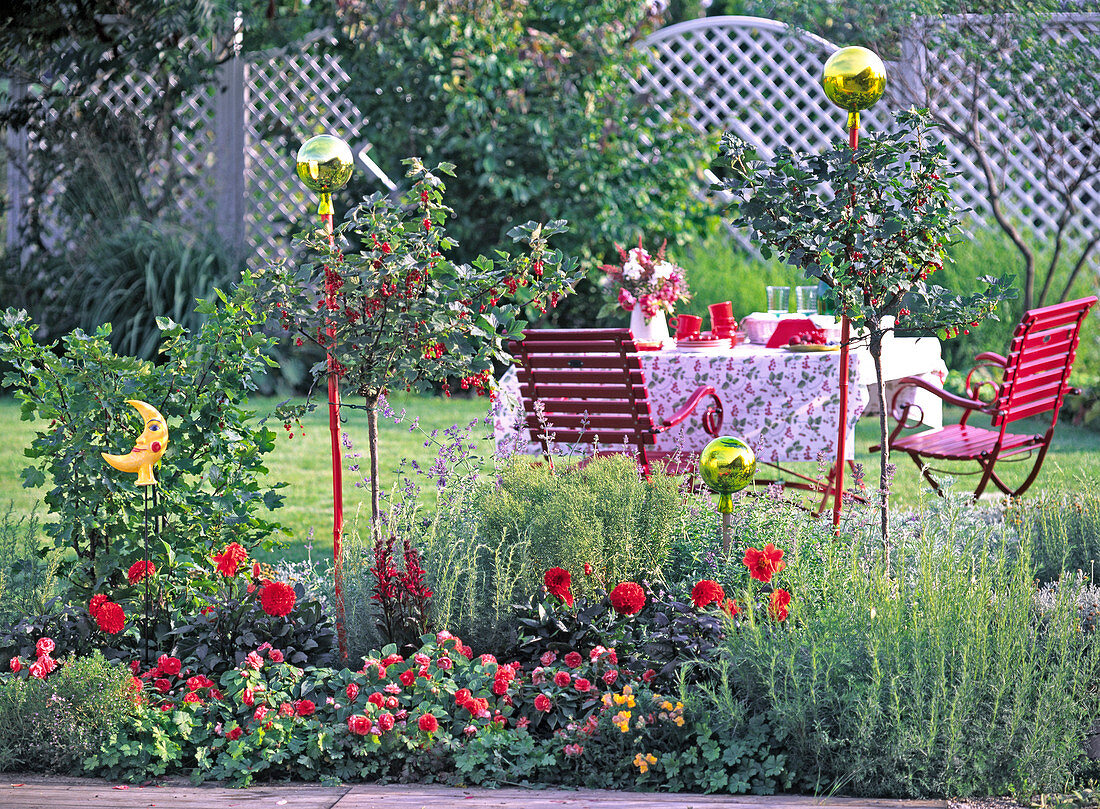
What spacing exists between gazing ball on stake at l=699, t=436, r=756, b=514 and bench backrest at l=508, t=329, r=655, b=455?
3.67 ft

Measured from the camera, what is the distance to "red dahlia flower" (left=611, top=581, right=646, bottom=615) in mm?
2596

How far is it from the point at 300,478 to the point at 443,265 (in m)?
2.92

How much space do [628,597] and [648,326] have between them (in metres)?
2.24

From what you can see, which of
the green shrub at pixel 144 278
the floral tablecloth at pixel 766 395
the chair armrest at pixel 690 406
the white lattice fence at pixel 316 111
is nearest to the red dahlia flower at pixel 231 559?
the floral tablecloth at pixel 766 395

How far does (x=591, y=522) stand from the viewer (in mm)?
2875

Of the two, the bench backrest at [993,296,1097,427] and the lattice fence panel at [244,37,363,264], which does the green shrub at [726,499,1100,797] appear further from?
the lattice fence panel at [244,37,363,264]

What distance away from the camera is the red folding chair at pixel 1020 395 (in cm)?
414

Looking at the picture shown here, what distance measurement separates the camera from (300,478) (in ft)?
17.9

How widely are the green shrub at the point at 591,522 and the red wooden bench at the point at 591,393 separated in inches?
33.6

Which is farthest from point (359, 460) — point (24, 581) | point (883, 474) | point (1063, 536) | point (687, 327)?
Result: point (1063, 536)

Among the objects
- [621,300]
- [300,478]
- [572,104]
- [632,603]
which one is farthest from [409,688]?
[572,104]

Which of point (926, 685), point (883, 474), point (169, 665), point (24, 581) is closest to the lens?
point (926, 685)

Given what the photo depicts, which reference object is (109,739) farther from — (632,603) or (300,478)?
(300,478)

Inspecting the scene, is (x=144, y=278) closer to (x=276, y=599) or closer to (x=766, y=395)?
(x=766, y=395)
